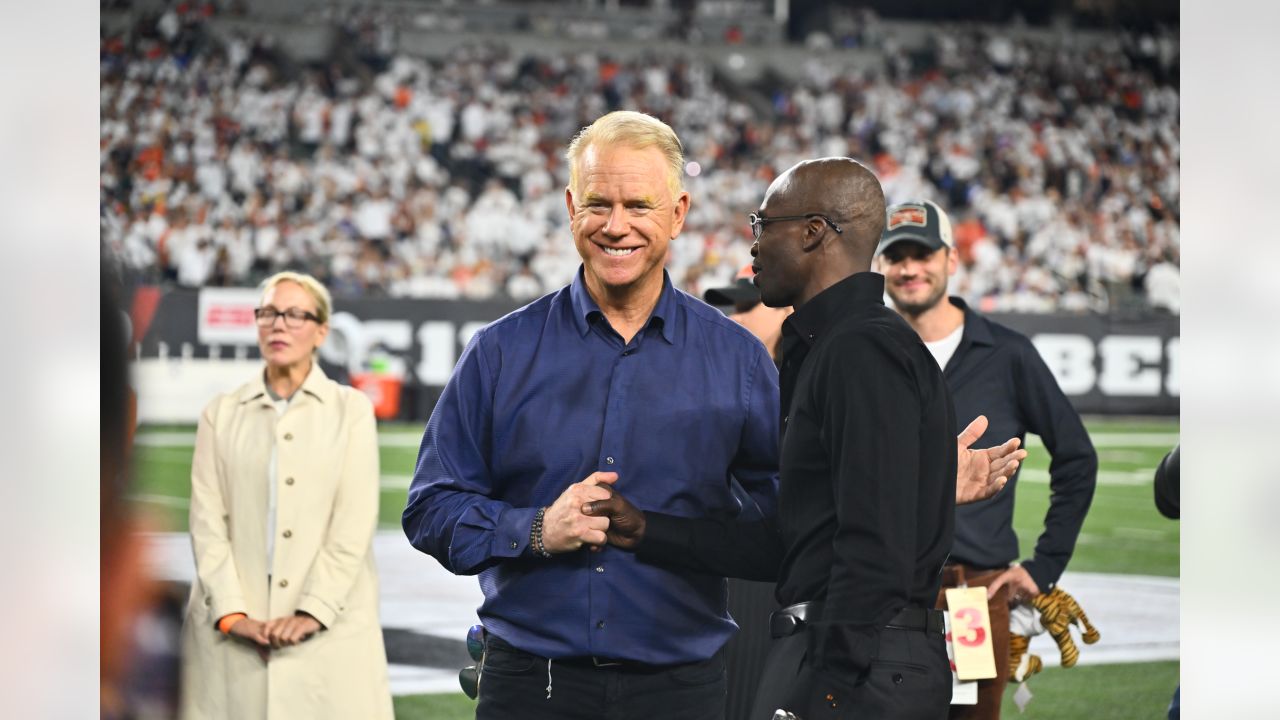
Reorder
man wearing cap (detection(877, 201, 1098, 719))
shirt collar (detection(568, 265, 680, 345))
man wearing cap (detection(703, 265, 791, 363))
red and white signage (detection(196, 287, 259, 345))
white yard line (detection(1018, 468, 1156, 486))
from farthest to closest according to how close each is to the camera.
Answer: red and white signage (detection(196, 287, 259, 345)) < white yard line (detection(1018, 468, 1156, 486)) < man wearing cap (detection(703, 265, 791, 363)) < man wearing cap (detection(877, 201, 1098, 719)) < shirt collar (detection(568, 265, 680, 345))

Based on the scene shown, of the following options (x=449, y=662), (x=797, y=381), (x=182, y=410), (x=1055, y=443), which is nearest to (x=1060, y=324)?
(x=182, y=410)

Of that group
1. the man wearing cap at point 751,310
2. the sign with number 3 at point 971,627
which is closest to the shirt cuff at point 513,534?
the sign with number 3 at point 971,627

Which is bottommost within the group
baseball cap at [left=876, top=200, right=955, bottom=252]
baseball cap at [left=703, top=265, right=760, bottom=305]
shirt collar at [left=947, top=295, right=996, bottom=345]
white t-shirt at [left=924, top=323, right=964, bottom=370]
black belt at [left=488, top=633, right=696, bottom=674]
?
black belt at [left=488, top=633, right=696, bottom=674]

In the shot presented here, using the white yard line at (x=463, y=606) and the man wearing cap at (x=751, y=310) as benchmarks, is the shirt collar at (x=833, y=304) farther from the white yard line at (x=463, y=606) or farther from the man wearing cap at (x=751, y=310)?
the white yard line at (x=463, y=606)

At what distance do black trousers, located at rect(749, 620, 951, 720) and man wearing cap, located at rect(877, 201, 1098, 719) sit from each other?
1682 millimetres

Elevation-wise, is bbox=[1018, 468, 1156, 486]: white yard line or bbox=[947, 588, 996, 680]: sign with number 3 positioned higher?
bbox=[947, 588, 996, 680]: sign with number 3

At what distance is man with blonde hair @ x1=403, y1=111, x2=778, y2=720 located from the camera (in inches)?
99.0

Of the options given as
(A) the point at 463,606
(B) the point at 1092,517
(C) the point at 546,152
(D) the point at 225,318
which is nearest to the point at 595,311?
(A) the point at 463,606

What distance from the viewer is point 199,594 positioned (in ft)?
15.0

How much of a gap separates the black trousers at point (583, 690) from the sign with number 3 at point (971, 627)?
1.44m

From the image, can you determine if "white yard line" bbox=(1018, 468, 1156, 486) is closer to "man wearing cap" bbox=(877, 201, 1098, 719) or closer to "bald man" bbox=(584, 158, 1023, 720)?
"man wearing cap" bbox=(877, 201, 1098, 719)

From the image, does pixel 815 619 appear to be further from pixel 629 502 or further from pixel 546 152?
pixel 546 152

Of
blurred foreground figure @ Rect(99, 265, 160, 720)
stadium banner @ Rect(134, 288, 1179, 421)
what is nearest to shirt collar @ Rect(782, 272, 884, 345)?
blurred foreground figure @ Rect(99, 265, 160, 720)

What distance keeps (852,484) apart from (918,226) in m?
2.16
